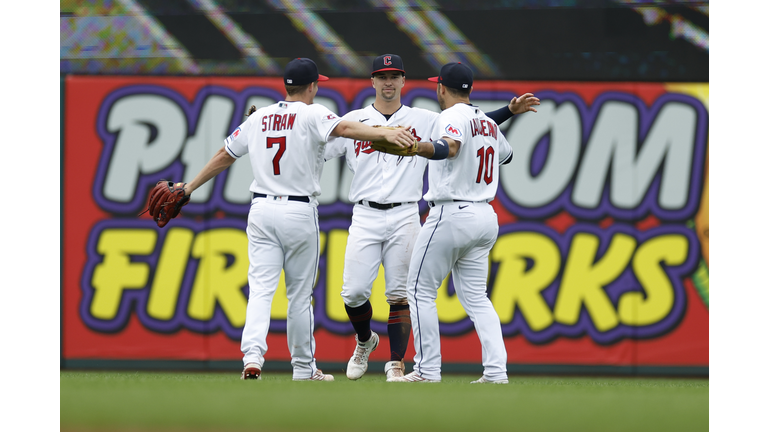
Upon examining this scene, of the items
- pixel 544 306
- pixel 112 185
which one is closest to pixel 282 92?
pixel 112 185

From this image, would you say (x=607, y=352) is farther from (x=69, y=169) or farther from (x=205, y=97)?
(x=69, y=169)

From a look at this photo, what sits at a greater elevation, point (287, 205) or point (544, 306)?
point (287, 205)

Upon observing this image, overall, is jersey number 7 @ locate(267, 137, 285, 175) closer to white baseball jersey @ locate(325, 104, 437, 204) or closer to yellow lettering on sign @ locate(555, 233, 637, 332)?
white baseball jersey @ locate(325, 104, 437, 204)

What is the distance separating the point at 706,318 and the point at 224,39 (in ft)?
16.0

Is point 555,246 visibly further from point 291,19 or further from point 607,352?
point 291,19

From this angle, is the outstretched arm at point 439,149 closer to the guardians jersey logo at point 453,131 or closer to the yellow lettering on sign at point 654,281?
the guardians jersey logo at point 453,131

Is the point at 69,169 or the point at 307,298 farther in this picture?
the point at 69,169

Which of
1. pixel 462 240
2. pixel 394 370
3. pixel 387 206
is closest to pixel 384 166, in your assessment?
pixel 387 206

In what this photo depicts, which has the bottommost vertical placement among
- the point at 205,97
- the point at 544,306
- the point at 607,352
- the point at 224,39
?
the point at 607,352

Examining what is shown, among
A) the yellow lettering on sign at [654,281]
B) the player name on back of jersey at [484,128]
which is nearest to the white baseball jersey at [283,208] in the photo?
the player name on back of jersey at [484,128]

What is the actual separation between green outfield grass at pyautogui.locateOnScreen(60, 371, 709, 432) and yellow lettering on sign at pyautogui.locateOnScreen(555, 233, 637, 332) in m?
3.00

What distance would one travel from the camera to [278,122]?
14.6ft

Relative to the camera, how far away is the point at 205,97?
6.64 m

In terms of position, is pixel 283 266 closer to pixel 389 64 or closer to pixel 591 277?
pixel 389 64
